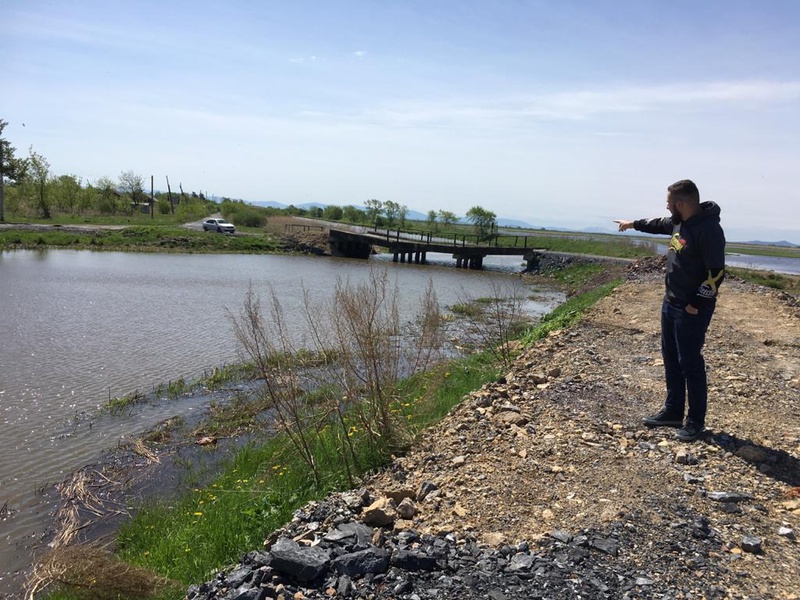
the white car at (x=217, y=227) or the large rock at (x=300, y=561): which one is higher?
the white car at (x=217, y=227)

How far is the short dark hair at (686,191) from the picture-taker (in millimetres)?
4902

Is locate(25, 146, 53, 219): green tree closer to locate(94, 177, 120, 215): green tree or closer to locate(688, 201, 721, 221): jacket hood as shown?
locate(94, 177, 120, 215): green tree

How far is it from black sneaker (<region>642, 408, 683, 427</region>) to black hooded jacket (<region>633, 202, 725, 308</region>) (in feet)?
3.47

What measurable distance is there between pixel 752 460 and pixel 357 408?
3.34 metres

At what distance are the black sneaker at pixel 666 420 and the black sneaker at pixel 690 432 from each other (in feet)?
0.86

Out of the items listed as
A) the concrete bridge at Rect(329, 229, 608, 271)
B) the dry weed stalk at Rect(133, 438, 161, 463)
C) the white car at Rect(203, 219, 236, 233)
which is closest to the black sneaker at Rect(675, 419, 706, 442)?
the dry weed stalk at Rect(133, 438, 161, 463)

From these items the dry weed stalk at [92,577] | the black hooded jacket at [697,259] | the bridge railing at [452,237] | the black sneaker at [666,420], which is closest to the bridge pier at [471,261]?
the bridge railing at [452,237]

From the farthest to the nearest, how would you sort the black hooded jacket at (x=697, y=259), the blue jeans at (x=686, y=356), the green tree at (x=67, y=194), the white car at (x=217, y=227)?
the green tree at (x=67, y=194), the white car at (x=217, y=227), the blue jeans at (x=686, y=356), the black hooded jacket at (x=697, y=259)

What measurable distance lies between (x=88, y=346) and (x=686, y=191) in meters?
12.4

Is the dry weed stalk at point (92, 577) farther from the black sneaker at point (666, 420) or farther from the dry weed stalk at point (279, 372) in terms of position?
the black sneaker at point (666, 420)

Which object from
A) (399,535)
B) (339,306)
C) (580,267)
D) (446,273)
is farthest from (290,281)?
(399,535)

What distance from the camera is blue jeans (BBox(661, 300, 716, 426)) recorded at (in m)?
4.92

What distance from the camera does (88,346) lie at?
13.0 m

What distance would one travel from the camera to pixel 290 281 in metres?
28.3
